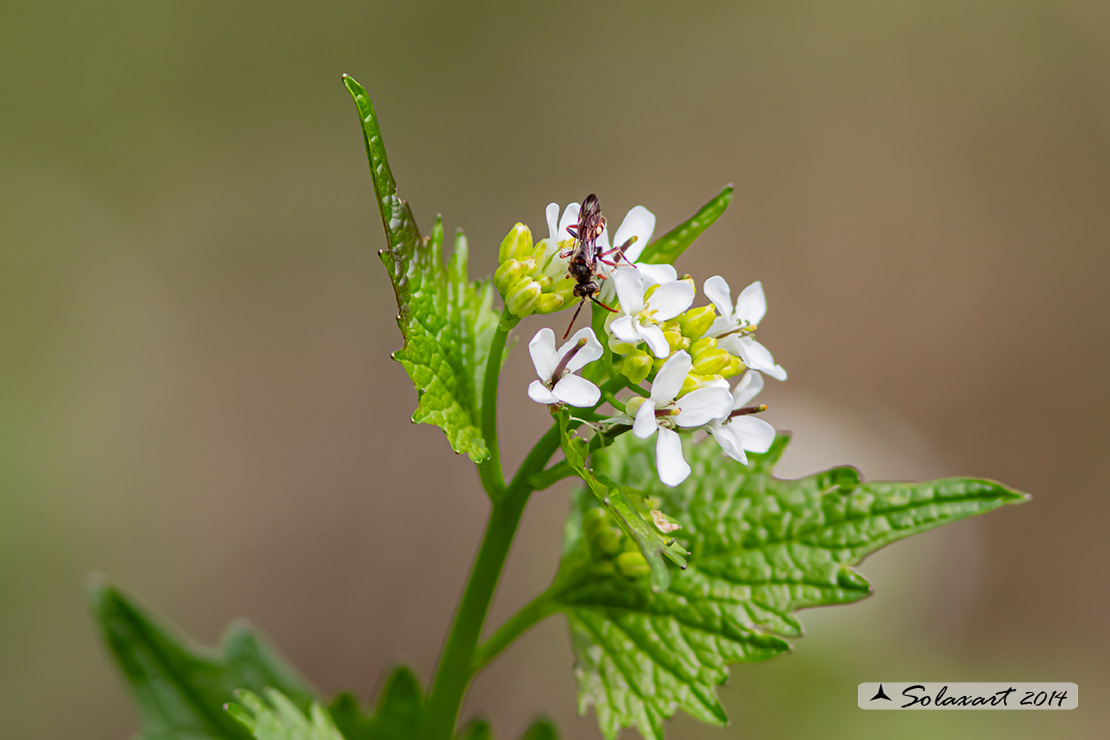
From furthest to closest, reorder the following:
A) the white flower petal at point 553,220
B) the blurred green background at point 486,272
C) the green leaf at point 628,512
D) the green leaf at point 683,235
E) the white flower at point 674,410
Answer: the blurred green background at point 486,272, the green leaf at point 683,235, the white flower petal at point 553,220, the white flower at point 674,410, the green leaf at point 628,512

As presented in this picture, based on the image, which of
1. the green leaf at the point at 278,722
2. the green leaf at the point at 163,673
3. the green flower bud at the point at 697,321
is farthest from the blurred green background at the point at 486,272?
the green flower bud at the point at 697,321

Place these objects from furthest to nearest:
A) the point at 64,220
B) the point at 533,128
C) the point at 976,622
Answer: the point at 533,128
the point at 64,220
the point at 976,622

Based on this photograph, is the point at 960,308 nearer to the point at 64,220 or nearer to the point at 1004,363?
the point at 1004,363

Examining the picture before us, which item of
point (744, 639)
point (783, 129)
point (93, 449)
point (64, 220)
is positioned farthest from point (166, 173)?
point (744, 639)

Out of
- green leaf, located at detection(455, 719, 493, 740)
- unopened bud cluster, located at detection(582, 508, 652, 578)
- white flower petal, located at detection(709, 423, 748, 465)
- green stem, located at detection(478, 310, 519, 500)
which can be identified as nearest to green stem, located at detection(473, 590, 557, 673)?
unopened bud cluster, located at detection(582, 508, 652, 578)

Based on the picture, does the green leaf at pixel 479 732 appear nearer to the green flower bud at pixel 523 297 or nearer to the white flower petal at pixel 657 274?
the green flower bud at pixel 523 297

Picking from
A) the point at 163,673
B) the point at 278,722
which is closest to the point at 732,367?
the point at 278,722

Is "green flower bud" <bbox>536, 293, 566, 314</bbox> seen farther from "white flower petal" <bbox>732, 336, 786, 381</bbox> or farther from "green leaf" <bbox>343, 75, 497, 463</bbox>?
"white flower petal" <bbox>732, 336, 786, 381</bbox>
